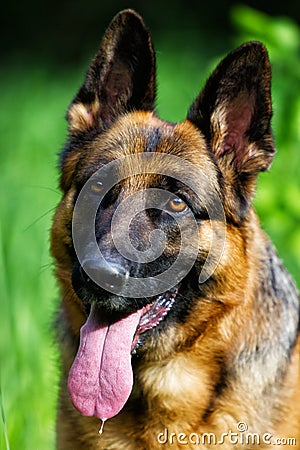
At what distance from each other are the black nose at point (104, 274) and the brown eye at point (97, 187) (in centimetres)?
49

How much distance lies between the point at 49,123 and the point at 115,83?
224 inches

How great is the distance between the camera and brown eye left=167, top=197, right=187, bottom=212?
364 cm

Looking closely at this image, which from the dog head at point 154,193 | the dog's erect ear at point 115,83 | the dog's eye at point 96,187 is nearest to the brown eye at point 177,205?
the dog head at point 154,193

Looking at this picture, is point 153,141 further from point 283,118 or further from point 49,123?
point 49,123

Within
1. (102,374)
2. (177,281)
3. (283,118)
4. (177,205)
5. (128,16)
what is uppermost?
(128,16)

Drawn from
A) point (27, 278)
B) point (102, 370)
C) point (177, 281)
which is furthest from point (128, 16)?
point (27, 278)

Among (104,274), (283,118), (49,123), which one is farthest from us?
(49,123)

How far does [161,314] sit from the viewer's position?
3684mm

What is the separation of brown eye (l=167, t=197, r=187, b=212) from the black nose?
17.2 inches

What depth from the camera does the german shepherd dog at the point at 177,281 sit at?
3541 millimetres

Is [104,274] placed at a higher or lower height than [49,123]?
lower

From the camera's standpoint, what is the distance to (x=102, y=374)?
137 inches

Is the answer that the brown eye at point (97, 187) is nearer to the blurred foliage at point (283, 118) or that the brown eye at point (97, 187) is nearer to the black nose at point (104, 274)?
the black nose at point (104, 274)

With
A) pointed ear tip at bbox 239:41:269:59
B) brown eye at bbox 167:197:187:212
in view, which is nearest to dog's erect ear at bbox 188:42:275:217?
pointed ear tip at bbox 239:41:269:59
